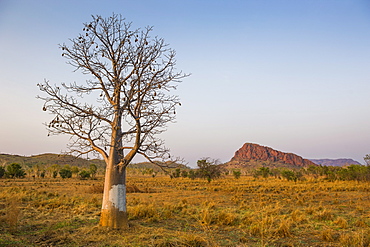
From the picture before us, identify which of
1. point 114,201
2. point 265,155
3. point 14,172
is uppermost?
point 265,155

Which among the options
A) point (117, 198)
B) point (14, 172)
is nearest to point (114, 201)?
point (117, 198)

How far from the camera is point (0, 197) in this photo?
14234mm

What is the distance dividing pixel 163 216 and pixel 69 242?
13.5 feet

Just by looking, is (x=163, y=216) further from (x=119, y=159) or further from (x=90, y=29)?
(x=90, y=29)

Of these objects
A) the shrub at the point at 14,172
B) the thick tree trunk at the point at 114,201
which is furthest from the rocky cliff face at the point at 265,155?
the thick tree trunk at the point at 114,201

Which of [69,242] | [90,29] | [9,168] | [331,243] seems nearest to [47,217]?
[69,242]

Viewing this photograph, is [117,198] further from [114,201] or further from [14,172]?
[14,172]

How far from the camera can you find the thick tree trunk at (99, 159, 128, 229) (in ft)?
22.0

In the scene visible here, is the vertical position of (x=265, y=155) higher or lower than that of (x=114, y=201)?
higher

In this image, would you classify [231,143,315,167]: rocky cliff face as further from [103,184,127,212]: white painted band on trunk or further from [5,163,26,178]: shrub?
[103,184,127,212]: white painted band on trunk

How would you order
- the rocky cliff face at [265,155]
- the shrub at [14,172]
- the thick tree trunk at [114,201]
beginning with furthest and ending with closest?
1. the rocky cliff face at [265,155]
2. the shrub at [14,172]
3. the thick tree trunk at [114,201]

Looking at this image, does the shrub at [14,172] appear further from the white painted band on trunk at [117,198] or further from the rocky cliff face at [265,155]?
the rocky cliff face at [265,155]

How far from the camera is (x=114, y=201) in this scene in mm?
6742

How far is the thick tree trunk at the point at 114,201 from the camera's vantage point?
22.0 feet
